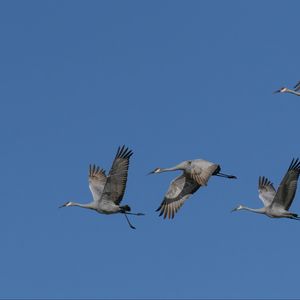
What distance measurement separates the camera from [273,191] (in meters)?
41.7

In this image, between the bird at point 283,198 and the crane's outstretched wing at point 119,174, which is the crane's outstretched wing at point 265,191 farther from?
the crane's outstretched wing at point 119,174

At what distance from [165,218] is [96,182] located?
3.01 m

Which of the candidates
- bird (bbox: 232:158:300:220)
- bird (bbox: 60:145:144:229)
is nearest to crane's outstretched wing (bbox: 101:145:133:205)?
bird (bbox: 60:145:144:229)

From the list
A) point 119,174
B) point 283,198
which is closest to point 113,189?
point 119,174

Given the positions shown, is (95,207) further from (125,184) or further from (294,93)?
(294,93)

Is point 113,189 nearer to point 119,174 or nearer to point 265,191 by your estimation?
point 119,174

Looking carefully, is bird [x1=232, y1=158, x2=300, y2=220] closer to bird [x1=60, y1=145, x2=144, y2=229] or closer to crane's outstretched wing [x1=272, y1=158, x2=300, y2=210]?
crane's outstretched wing [x1=272, y1=158, x2=300, y2=210]

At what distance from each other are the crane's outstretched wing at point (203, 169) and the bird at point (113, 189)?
2.17 metres

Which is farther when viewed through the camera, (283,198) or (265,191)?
(265,191)

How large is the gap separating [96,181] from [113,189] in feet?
9.40

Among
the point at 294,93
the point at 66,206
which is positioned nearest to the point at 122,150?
the point at 66,206

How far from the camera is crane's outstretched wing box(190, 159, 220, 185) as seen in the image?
124 ft

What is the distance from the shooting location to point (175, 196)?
39.4 meters

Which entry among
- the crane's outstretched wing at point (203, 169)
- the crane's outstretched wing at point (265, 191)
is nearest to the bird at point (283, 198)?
the crane's outstretched wing at point (265, 191)
